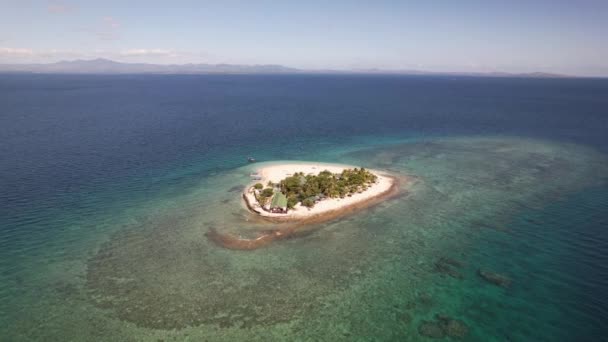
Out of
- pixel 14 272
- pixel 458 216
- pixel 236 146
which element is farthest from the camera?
pixel 236 146

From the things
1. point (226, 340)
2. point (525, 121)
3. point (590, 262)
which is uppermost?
point (525, 121)

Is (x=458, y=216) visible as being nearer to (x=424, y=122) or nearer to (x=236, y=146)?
(x=236, y=146)

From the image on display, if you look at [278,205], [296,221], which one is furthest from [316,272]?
[278,205]

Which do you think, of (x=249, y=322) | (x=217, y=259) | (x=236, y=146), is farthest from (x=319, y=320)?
(x=236, y=146)

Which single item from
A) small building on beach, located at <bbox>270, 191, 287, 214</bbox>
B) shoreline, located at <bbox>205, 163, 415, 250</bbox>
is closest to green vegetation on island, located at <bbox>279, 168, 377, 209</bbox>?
small building on beach, located at <bbox>270, 191, 287, 214</bbox>

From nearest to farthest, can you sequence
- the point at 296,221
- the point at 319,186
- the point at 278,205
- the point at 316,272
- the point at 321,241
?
the point at 316,272 → the point at 321,241 → the point at 296,221 → the point at 278,205 → the point at 319,186

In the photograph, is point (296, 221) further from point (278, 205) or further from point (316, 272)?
point (316, 272)

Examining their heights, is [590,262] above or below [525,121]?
below

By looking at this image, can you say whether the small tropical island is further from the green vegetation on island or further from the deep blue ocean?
the deep blue ocean
